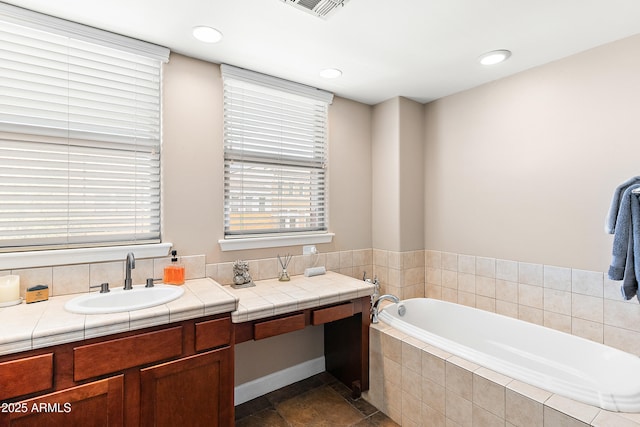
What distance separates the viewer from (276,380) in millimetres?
2570

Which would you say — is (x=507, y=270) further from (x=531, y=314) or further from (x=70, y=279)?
(x=70, y=279)

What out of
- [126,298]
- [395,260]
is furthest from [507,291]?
[126,298]

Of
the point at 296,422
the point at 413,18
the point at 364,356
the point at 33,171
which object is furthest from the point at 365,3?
the point at 296,422

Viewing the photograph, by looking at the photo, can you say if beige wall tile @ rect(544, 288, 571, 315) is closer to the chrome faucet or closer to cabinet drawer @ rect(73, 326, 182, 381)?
cabinet drawer @ rect(73, 326, 182, 381)

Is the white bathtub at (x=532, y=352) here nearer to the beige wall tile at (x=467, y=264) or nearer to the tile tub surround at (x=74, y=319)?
the beige wall tile at (x=467, y=264)

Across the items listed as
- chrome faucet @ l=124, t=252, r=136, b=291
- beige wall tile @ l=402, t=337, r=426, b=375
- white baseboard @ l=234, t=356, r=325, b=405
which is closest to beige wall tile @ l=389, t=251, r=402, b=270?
beige wall tile @ l=402, t=337, r=426, b=375

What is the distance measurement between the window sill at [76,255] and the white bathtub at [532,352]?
5.67 ft

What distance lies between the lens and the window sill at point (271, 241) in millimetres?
2385

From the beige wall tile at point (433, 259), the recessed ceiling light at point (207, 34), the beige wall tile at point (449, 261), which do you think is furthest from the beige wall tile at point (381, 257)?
the recessed ceiling light at point (207, 34)

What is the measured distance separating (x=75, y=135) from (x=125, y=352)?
1.32 meters

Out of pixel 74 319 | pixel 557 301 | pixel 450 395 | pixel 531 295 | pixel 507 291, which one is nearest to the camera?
pixel 74 319

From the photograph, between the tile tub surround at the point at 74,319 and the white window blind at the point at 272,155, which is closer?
the tile tub surround at the point at 74,319

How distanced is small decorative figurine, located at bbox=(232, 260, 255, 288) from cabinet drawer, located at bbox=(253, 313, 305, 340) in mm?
483

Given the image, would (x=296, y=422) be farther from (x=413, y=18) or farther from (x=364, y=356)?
(x=413, y=18)
